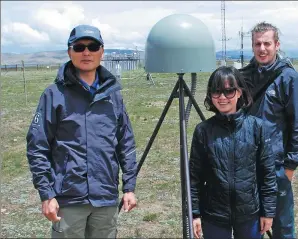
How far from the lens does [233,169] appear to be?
102 inches

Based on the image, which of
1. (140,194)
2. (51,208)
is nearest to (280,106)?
(51,208)

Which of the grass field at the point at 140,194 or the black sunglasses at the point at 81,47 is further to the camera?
the grass field at the point at 140,194

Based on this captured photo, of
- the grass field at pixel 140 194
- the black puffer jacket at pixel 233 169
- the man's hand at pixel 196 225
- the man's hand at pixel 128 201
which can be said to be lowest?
the grass field at pixel 140 194

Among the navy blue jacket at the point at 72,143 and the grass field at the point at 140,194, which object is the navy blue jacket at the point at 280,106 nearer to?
the navy blue jacket at the point at 72,143

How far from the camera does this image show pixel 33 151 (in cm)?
247

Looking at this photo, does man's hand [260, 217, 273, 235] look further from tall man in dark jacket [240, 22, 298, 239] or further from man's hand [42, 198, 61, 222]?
man's hand [42, 198, 61, 222]

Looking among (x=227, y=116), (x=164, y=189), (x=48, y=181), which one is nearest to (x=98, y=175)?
(x=48, y=181)

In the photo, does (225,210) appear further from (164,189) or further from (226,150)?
(164,189)

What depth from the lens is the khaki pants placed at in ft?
8.54

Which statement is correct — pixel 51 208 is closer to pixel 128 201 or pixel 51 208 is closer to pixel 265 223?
pixel 128 201

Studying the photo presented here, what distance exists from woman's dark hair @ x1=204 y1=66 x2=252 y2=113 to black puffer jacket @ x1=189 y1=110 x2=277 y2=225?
0.10 m

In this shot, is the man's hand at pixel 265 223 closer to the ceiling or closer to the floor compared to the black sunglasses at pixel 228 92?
closer to the floor

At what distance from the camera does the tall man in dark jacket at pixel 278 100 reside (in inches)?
109

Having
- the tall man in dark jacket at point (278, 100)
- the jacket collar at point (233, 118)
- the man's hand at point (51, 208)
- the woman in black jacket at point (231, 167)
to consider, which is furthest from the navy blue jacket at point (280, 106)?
the man's hand at point (51, 208)
